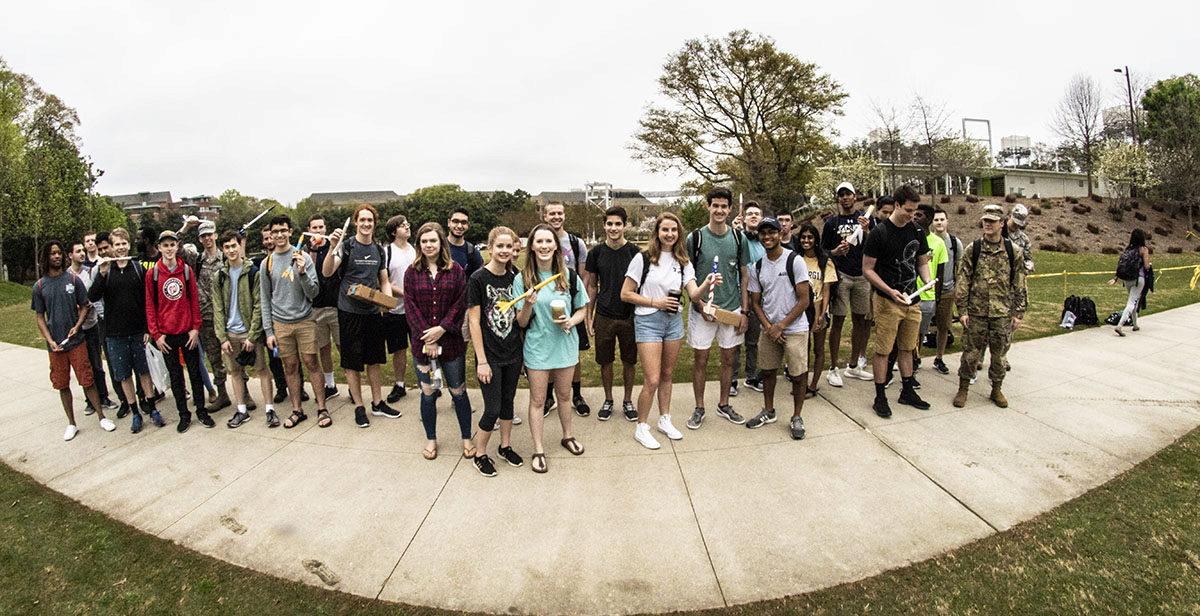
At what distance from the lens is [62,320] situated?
5.00 m

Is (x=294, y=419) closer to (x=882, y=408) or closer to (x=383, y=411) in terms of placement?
(x=383, y=411)

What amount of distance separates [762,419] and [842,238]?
2.57 meters

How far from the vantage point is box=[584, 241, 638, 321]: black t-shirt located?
467 centimetres

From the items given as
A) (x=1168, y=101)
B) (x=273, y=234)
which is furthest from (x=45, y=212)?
(x=1168, y=101)

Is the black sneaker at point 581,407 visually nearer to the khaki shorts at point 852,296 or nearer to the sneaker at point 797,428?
the sneaker at point 797,428

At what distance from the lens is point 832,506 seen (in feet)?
11.0

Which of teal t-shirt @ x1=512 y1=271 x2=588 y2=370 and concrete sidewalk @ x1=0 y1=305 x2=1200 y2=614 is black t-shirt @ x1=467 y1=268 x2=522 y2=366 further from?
concrete sidewalk @ x1=0 y1=305 x2=1200 y2=614

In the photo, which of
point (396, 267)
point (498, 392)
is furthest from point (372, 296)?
point (498, 392)

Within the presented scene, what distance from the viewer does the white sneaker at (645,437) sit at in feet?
13.9

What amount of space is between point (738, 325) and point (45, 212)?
39520 millimetres

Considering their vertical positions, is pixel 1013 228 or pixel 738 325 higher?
pixel 1013 228

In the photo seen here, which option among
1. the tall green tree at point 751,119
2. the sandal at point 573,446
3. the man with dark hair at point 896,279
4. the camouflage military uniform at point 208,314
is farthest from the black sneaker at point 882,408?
the tall green tree at point 751,119

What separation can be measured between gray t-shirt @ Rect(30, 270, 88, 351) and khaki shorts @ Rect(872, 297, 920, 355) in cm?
758

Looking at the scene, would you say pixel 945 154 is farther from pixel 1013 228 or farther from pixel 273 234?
pixel 273 234
